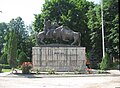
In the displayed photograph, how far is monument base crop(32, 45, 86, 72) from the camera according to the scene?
94.9 feet

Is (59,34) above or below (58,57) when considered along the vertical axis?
above

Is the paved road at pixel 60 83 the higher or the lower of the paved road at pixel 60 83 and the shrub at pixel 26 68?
the lower

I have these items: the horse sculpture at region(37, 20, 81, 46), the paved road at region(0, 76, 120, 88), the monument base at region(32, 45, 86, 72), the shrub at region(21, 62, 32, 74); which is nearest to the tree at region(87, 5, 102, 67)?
the horse sculpture at region(37, 20, 81, 46)

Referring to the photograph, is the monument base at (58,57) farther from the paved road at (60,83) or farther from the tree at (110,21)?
the paved road at (60,83)

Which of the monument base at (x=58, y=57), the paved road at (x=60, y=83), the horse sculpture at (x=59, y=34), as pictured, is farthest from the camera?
the horse sculpture at (x=59, y=34)

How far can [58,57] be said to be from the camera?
95.1 ft

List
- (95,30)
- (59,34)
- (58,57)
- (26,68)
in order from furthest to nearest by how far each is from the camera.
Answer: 1. (95,30)
2. (59,34)
3. (58,57)
4. (26,68)

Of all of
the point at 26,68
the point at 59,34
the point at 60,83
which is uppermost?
the point at 59,34

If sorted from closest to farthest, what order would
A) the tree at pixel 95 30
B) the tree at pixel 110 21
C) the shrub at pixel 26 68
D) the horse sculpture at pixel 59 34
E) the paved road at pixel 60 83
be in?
1. the paved road at pixel 60 83
2. the shrub at pixel 26 68
3. the horse sculpture at pixel 59 34
4. the tree at pixel 110 21
5. the tree at pixel 95 30

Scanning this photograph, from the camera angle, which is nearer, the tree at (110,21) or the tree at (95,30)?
the tree at (110,21)

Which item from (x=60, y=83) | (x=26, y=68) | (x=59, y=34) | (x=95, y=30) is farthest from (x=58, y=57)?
(x=60, y=83)

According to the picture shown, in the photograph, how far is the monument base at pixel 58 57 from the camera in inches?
1138

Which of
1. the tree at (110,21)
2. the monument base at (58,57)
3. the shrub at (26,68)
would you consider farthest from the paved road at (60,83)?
the tree at (110,21)

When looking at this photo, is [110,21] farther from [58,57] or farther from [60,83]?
[60,83]
